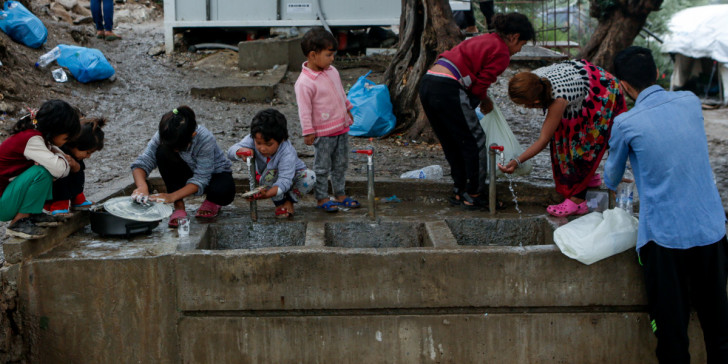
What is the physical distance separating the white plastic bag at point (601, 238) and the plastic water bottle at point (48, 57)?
8046mm

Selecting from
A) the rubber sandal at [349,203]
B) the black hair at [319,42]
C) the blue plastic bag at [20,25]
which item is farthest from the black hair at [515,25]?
the blue plastic bag at [20,25]

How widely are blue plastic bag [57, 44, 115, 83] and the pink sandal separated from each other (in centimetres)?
716

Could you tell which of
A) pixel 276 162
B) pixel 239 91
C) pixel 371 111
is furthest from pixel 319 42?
pixel 239 91

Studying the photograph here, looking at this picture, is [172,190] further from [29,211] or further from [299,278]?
[299,278]

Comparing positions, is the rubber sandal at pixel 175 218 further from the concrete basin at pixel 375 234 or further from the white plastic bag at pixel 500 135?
the white plastic bag at pixel 500 135

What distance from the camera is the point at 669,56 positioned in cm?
1549

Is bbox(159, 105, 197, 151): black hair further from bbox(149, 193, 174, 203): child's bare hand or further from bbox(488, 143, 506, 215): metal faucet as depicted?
bbox(488, 143, 506, 215): metal faucet

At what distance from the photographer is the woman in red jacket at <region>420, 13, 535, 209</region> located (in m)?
4.66

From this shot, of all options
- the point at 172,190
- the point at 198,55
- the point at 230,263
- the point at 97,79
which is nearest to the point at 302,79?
the point at 172,190

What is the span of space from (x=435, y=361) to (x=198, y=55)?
8.49 meters

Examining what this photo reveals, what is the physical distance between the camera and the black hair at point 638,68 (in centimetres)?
338

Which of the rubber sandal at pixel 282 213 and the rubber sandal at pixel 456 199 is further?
the rubber sandal at pixel 456 199

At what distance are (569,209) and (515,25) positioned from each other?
1293 millimetres

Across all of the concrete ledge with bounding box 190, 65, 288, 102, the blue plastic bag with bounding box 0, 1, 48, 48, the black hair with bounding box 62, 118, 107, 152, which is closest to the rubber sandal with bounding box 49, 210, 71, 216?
the black hair with bounding box 62, 118, 107, 152
